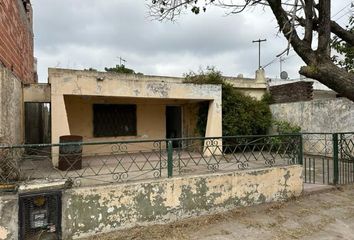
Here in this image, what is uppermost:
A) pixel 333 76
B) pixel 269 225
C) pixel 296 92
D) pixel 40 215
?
pixel 296 92

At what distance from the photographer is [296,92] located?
1376 centimetres

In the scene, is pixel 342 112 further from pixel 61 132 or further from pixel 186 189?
pixel 61 132

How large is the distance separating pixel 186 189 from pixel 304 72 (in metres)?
2.64

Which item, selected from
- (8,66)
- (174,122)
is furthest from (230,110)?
(8,66)

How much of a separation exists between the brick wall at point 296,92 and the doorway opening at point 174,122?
4912 millimetres

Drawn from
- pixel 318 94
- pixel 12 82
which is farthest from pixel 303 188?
pixel 318 94

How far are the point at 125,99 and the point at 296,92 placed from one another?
7587 millimetres

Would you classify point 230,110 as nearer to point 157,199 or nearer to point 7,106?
point 157,199

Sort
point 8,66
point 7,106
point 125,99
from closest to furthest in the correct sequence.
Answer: point 7,106
point 8,66
point 125,99

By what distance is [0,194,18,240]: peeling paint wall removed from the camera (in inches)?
162

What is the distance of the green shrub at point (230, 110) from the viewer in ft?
38.4

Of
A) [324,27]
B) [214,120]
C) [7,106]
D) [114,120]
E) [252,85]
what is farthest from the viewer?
[252,85]

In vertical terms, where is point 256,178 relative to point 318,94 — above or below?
below

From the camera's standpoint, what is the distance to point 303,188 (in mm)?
6770
